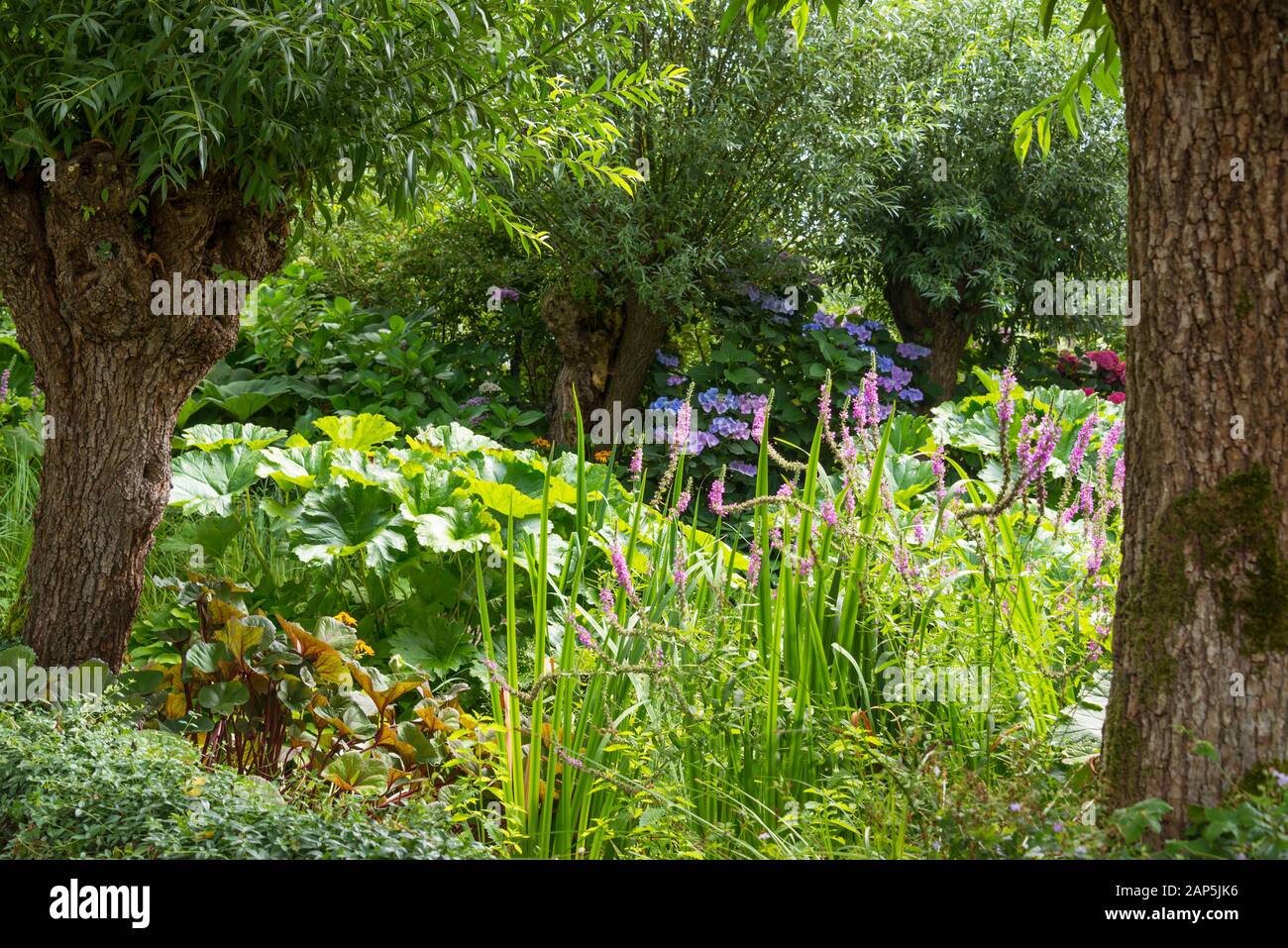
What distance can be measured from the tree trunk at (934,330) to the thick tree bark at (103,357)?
5.66 meters

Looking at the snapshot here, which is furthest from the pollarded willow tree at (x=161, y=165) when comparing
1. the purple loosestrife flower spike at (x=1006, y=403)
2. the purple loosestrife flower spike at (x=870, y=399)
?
the purple loosestrife flower spike at (x=1006, y=403)

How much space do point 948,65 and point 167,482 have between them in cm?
576

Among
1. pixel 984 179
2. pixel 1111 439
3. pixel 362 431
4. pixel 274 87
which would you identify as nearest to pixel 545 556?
pixel 274 87

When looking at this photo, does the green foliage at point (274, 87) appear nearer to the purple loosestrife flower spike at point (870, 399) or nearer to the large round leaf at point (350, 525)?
the large round leaf at point (350, 525)

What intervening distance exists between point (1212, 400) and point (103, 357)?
272 centimetres

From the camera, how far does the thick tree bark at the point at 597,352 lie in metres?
7.04

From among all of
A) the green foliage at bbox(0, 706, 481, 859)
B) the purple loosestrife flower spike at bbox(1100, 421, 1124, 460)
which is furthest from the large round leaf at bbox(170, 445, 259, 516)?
the purple loosestrife flower spike at bbox(1100, 421, 1124, 460)

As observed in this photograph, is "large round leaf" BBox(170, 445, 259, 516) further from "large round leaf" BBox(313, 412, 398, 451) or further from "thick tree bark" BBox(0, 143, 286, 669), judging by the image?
"thick tree bark" BBox(0, 143, 286, 669)

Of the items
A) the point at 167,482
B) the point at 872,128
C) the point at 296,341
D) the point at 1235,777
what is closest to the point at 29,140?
the point at 167,482

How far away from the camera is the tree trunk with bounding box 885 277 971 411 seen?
319 inches

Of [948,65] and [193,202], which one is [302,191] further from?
[948,65]

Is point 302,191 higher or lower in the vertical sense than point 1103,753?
higher

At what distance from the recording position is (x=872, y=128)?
21.7 ft
